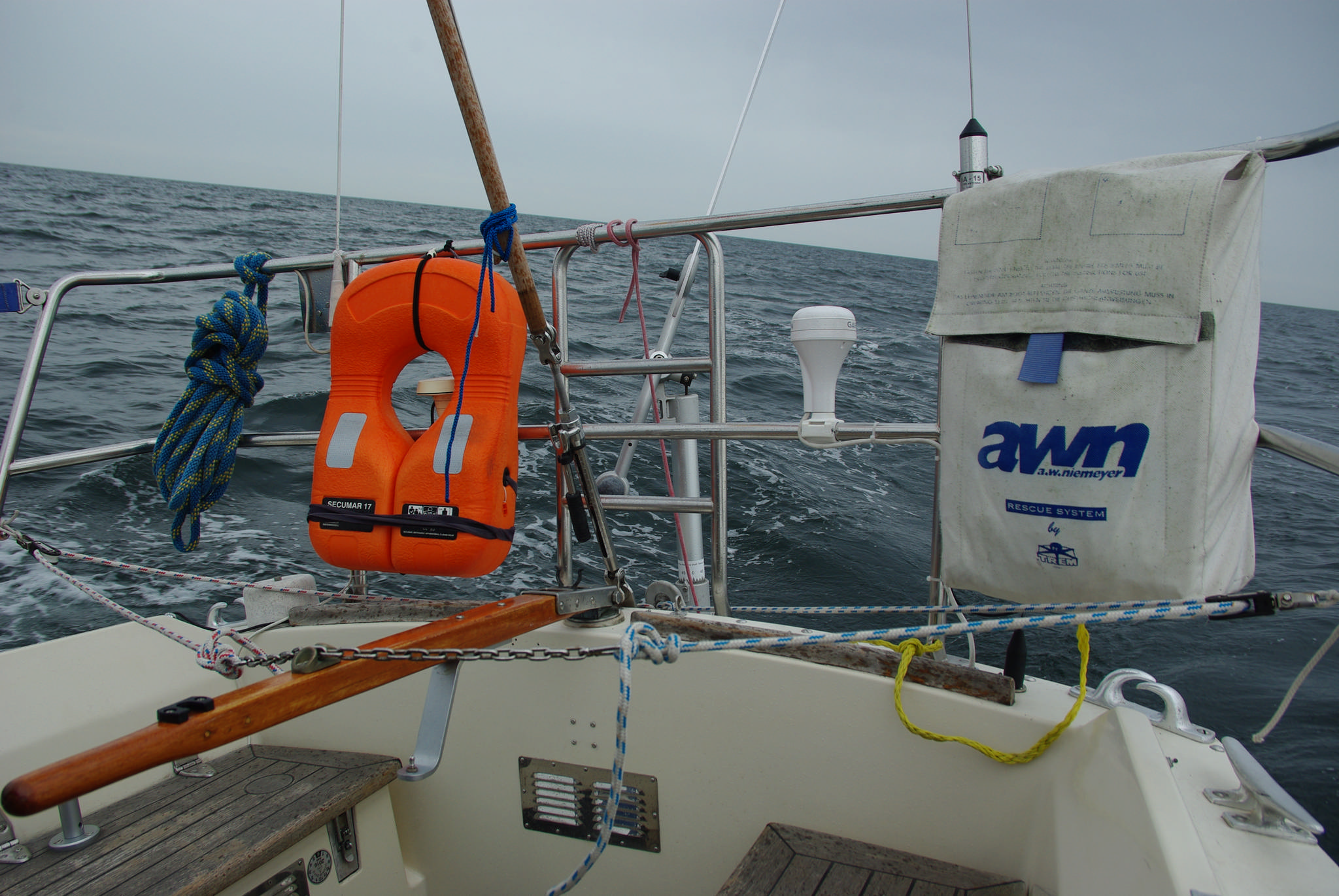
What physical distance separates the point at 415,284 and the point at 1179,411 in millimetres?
1362

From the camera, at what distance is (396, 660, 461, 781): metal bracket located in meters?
1.27

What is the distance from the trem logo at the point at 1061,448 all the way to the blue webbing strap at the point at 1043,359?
2.9 inches

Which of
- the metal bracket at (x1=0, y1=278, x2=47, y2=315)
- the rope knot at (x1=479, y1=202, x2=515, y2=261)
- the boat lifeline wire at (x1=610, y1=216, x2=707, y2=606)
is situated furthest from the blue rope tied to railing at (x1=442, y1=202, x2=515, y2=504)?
the metal bracket at (x1=0, y1=278, x2=47, y2=315)

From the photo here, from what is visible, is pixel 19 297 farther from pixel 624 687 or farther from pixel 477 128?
pixel 624 687

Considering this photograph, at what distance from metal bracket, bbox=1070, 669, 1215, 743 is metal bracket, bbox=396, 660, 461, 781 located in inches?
42.4

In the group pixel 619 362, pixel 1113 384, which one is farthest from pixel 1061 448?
pixel 619 362

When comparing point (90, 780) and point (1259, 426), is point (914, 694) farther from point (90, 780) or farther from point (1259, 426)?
point (90, 780)

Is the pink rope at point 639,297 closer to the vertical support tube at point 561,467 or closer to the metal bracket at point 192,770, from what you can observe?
the vertical support tube at point 561,467

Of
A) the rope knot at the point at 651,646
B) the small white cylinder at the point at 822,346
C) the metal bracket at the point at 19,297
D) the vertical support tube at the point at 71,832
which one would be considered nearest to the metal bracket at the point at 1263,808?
the rope knot at the point at 651,646

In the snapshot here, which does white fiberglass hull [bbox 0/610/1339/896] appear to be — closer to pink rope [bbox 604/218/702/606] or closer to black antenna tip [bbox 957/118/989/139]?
pink rope [bbox 604/218/702/606]

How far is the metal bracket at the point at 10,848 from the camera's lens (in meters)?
1.43

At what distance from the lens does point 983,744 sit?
138cm

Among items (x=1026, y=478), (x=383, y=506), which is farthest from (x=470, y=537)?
(x=1026, y=478)

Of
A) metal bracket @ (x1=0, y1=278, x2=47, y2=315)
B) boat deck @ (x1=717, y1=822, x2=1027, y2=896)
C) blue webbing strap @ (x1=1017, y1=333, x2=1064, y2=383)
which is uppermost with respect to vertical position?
metal bracket @ (x1=0, y1=278, x2=47, y2=315)
